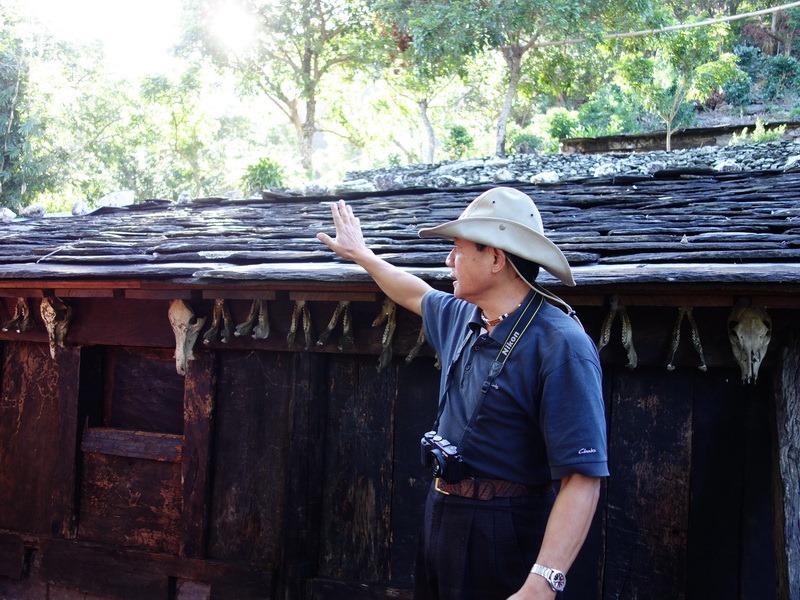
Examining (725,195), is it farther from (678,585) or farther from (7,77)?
(7,77)

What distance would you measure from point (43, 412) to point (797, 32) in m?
27.1

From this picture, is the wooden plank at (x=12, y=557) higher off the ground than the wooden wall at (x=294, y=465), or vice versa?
the wooden wall at (x=294, y=465)

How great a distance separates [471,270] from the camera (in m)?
2.69

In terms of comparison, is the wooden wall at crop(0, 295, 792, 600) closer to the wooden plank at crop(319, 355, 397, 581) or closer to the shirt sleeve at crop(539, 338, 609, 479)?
the wooden plank at crop(319, 355, 397, 581)

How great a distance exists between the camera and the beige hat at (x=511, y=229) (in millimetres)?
2633

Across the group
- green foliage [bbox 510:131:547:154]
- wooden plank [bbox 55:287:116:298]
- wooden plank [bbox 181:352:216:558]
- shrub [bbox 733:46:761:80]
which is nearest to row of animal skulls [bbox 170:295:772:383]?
wooden plank [bbox 181:352:216:558]

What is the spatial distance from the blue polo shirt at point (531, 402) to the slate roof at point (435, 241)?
2.65ft

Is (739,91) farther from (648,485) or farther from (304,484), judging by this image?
(304,484)

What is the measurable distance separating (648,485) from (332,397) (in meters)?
1.75

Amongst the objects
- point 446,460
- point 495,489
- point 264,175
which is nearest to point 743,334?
point 495,489

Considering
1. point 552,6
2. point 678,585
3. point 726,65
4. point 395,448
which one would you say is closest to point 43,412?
Answer: point 395,448

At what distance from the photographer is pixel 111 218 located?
683 cm

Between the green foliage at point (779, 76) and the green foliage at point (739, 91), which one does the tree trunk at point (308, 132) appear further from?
the green foliage at point (779, 76)


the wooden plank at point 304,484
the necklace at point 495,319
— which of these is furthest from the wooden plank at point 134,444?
the necklace at point 495,319
